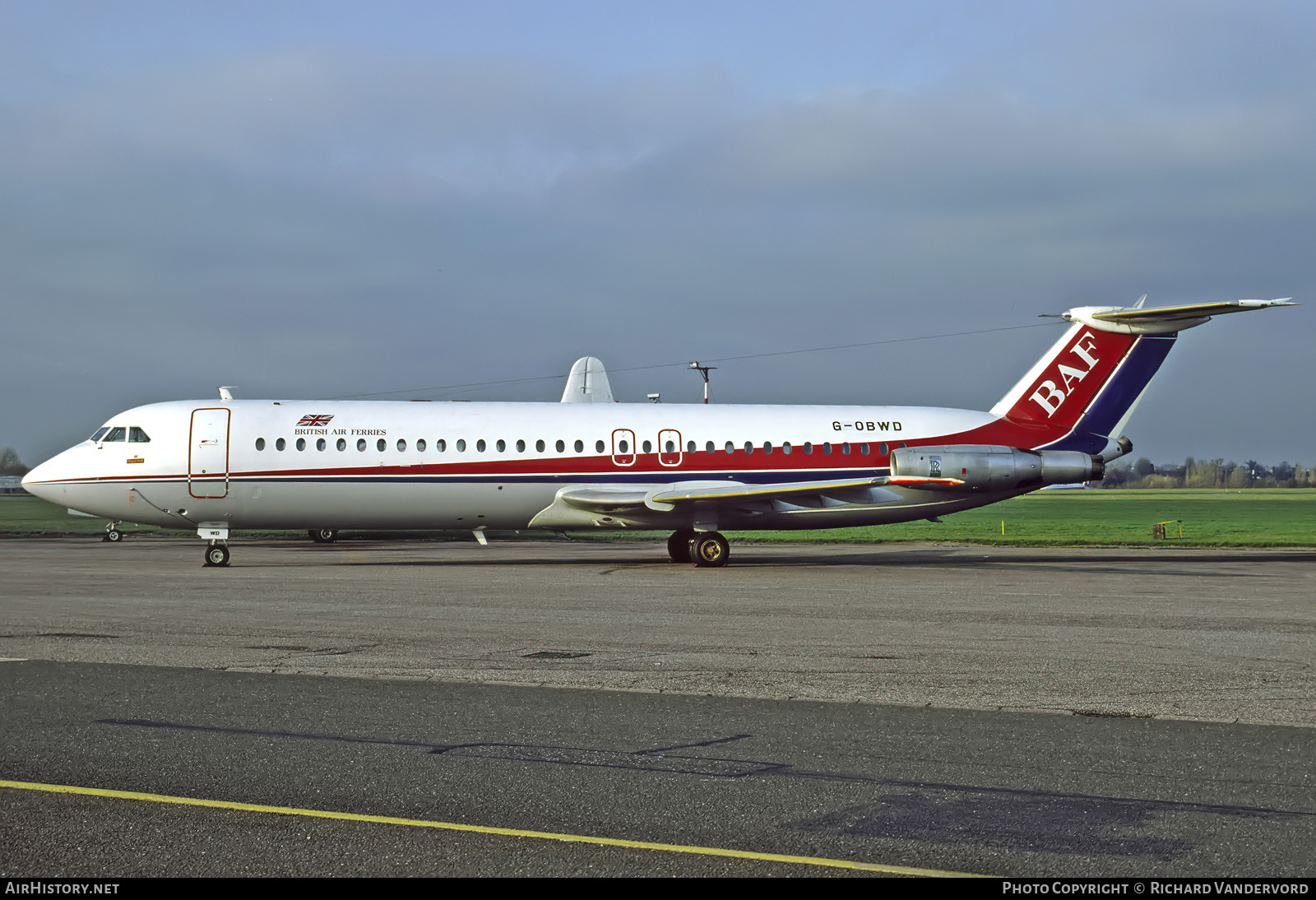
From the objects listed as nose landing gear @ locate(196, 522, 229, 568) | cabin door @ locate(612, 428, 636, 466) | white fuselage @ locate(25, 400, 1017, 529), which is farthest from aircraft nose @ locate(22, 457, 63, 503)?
cabin door @ locate(612, 428, 636, 466)

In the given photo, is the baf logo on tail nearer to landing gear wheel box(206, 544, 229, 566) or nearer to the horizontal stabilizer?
the horizontal stabilizer

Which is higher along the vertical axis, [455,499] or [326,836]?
[455,499]

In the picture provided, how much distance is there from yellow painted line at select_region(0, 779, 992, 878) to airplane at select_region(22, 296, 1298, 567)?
20.6 m

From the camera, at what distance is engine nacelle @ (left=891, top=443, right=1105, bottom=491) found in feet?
91.1

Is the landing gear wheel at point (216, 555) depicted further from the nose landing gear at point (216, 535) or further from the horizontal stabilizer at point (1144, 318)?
the horizontal stabilizer at point (1144, 318)

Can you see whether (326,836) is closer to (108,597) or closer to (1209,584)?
(108,597)

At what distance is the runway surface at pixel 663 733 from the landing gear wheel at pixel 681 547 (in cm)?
1072

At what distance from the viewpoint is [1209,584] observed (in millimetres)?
22031

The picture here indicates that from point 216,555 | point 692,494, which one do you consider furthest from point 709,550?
point 216,555

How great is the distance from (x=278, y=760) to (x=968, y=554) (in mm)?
27736

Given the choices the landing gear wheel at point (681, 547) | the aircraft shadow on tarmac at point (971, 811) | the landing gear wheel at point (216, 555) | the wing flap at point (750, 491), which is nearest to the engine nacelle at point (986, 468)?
the wing flap at point (750, 491)

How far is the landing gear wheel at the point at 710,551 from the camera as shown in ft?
90.7

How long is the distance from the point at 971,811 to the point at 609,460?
21.8 m
